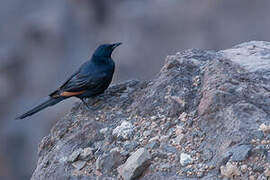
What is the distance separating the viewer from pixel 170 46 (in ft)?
60.3

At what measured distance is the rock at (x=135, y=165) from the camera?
3752 mm

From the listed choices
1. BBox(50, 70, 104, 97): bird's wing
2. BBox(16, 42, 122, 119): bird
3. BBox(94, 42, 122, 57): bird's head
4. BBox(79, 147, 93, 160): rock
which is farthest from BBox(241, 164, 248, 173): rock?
BBox(94, 42, 122, 57): bird's head

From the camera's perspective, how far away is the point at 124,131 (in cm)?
424

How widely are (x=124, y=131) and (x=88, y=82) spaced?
4.89ft

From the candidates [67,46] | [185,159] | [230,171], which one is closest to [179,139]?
[185,159]

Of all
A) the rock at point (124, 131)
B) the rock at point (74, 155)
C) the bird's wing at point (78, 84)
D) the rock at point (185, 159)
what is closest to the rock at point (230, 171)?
the rock at point (185, 159)

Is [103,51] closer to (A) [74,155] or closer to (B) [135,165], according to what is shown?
(A) [74,155]

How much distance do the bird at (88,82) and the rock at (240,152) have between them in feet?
7.24

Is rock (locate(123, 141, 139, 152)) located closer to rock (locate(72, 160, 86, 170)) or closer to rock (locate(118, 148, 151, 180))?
rock (locate(118, 148, 151, 180))

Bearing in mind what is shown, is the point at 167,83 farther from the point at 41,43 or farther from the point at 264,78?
the point at 41,43

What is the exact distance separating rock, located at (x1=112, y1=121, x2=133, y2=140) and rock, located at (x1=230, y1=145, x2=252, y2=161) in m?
0.96

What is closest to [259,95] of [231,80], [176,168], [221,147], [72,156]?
[231,80]

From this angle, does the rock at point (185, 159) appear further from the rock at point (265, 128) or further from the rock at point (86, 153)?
the rock at point (86, 153)

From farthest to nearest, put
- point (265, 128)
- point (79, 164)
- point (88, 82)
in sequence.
A: point (88, 82)
point (79, 164)
point (265, 128)
